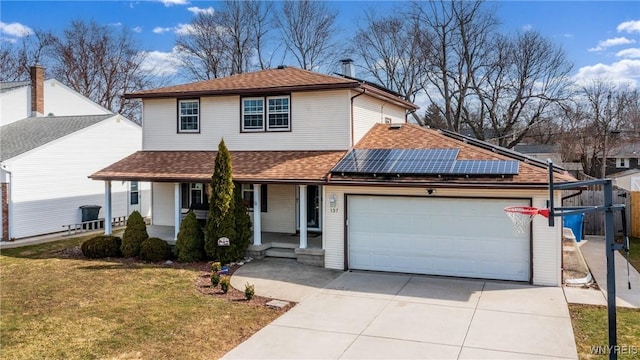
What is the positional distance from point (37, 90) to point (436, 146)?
21634mm

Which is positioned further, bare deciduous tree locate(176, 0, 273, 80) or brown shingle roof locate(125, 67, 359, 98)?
bare deciduous tree locate(176, 0, 273, 80)

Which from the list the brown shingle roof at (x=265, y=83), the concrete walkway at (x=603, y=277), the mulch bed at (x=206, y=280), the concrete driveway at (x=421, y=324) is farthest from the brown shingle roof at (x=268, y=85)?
the concrete walkway at (x=603, y=277)

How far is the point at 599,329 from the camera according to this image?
8.34m

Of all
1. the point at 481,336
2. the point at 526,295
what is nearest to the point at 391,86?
the point at 526,295

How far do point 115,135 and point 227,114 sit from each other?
9406mm

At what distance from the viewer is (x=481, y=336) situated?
26.5ft

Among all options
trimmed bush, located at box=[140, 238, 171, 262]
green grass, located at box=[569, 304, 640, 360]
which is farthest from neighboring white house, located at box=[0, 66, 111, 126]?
green grass, located at box=[569, 304, 640, 360]

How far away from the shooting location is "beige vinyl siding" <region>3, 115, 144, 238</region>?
60.2 ft

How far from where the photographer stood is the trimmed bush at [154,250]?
46.2ft

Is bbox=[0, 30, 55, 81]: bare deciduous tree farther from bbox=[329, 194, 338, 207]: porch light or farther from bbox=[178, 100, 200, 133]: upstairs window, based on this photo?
bbox=[329, 194, 338, 207]: porch light

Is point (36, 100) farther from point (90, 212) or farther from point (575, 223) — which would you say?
A: point (575, 223)

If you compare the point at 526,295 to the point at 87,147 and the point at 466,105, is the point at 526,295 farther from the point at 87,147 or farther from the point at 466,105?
the point at 466,105

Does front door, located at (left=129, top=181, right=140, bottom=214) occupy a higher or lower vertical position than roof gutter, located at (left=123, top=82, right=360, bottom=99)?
lower

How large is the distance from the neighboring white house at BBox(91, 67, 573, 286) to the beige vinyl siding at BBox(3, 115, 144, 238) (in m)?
4.61
